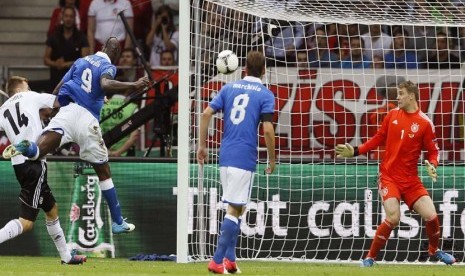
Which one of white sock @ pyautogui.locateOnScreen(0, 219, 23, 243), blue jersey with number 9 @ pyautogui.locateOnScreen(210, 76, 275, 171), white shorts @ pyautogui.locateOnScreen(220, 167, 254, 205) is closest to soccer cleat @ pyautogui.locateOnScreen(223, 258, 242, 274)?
white shorts @ pyautogui.locateOnScreen(220, 167, 254, 205)

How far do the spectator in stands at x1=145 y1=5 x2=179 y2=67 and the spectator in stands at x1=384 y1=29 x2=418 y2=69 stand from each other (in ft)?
13.0

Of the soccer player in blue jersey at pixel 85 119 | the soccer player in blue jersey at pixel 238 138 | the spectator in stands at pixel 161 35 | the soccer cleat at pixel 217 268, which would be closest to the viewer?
the soccer cleat at pixel 217 268

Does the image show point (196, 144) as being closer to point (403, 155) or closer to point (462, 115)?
point (403, 155)

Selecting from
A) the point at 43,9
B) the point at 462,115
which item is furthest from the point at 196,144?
the point at 43,9

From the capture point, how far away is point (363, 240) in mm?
18109

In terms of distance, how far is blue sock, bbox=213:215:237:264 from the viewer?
531 inches

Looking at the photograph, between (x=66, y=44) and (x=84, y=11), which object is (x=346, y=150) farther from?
(x=84, y=11)

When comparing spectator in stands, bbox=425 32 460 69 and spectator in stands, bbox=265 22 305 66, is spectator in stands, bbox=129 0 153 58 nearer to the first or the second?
spectator in stands, bbox=265 22 305 66

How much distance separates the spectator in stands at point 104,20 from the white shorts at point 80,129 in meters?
7.55

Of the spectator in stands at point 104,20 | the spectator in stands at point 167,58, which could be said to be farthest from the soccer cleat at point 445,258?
the spectator in stands at point 104,20

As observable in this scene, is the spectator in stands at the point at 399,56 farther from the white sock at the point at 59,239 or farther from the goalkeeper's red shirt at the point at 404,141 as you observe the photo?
the white sock at the point at 59,239

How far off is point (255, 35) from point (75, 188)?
10.5 feet

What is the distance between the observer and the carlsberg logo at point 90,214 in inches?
730

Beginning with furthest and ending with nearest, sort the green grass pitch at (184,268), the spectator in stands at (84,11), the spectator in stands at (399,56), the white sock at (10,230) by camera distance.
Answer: the spectator in stands at (84,11) → the spectator in stands at (399,56) → the white sock at (10,230) → the green grass pitch at (184,268)
